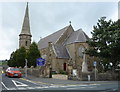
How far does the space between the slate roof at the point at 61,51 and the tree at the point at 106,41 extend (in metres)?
12.4

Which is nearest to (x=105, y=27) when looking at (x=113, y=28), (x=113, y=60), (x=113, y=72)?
(x=113, y=28)

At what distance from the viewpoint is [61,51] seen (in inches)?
1558

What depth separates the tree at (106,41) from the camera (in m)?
23.6

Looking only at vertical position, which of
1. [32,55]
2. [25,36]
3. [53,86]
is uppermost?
[25,36]

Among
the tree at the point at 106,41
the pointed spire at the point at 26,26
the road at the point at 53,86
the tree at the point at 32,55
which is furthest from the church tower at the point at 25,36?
the road at the point at 53,86

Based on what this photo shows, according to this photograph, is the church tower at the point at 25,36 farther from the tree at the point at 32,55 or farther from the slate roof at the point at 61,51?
the slate roof at the point at 61,51

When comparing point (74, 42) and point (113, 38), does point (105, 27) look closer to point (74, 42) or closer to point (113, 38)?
point (113, 38)

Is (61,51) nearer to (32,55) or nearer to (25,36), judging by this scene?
(32,55)

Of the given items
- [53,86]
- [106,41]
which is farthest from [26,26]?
[53,86]

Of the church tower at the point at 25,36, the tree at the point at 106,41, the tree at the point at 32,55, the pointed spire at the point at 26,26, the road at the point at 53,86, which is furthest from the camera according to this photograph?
the pointed spire at the point at 26,26

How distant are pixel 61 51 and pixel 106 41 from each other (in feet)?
53.3

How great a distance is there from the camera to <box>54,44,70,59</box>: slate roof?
38.1 metres

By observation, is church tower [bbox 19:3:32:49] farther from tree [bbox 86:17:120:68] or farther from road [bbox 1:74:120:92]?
road [bbox 1:74:120:92]

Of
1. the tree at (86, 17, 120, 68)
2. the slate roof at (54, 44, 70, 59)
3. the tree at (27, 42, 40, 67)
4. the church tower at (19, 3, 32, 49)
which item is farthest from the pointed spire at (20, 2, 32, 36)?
the tree at (86, 17, 120, 68)
